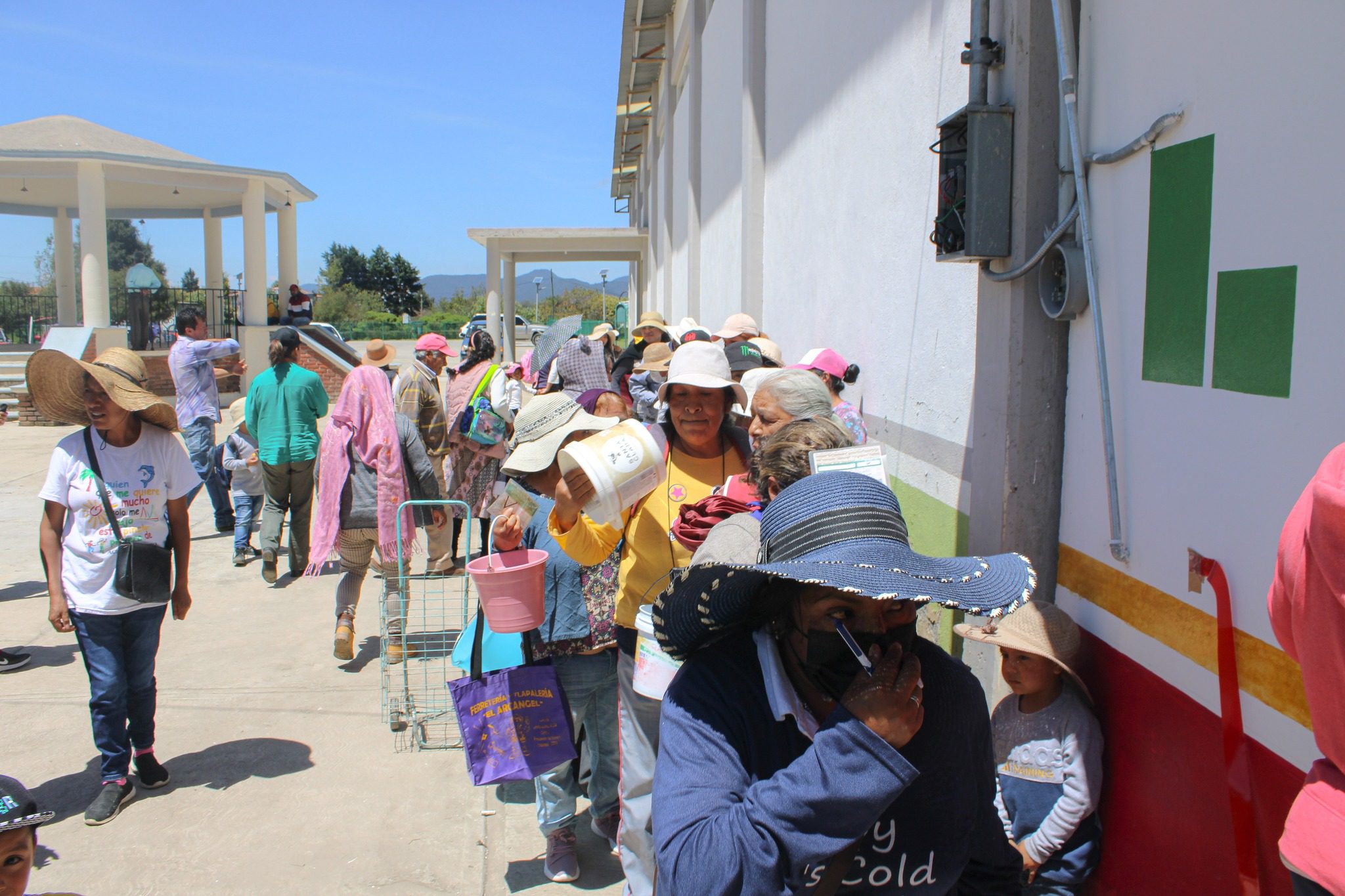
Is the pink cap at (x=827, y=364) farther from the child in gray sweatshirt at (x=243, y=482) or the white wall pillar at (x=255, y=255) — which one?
the white wall pillar at (x=255, y=255)

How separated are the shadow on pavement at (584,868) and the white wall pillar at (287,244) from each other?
80.1 feet

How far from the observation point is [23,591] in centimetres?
776

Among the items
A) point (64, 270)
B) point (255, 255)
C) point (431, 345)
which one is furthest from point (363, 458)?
point (64, 270)

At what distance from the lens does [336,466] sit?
6.06 metres

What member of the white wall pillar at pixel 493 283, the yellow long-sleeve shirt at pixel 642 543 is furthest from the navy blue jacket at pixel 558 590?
the white wall pillar at pixel 493 283

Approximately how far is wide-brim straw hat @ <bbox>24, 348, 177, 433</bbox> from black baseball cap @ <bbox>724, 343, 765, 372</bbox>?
327 cm

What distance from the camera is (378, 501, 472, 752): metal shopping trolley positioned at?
515 centimetres

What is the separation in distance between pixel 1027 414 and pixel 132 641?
154 inches

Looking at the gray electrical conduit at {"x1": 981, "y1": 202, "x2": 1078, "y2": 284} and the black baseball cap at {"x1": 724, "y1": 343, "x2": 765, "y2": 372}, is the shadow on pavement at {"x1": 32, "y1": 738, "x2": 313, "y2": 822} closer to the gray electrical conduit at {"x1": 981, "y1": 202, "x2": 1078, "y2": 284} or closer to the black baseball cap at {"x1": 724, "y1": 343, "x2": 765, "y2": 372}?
the black baseball cap at {"x1": 724, "y1": 343, "x2": 765, "y2": 372}

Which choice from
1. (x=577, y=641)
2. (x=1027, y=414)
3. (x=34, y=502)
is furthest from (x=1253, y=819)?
(x=34, y=502)

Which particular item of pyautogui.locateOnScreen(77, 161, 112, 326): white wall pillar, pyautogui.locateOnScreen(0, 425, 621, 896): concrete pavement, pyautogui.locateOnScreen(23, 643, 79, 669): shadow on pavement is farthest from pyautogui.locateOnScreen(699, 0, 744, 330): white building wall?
pyautogui.locateOnScreen(77, 161, 112, 326): white wall pillar

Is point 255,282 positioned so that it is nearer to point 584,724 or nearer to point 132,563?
point 132,563

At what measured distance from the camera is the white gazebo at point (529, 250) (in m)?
24.5

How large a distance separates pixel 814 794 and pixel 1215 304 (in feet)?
5.38
